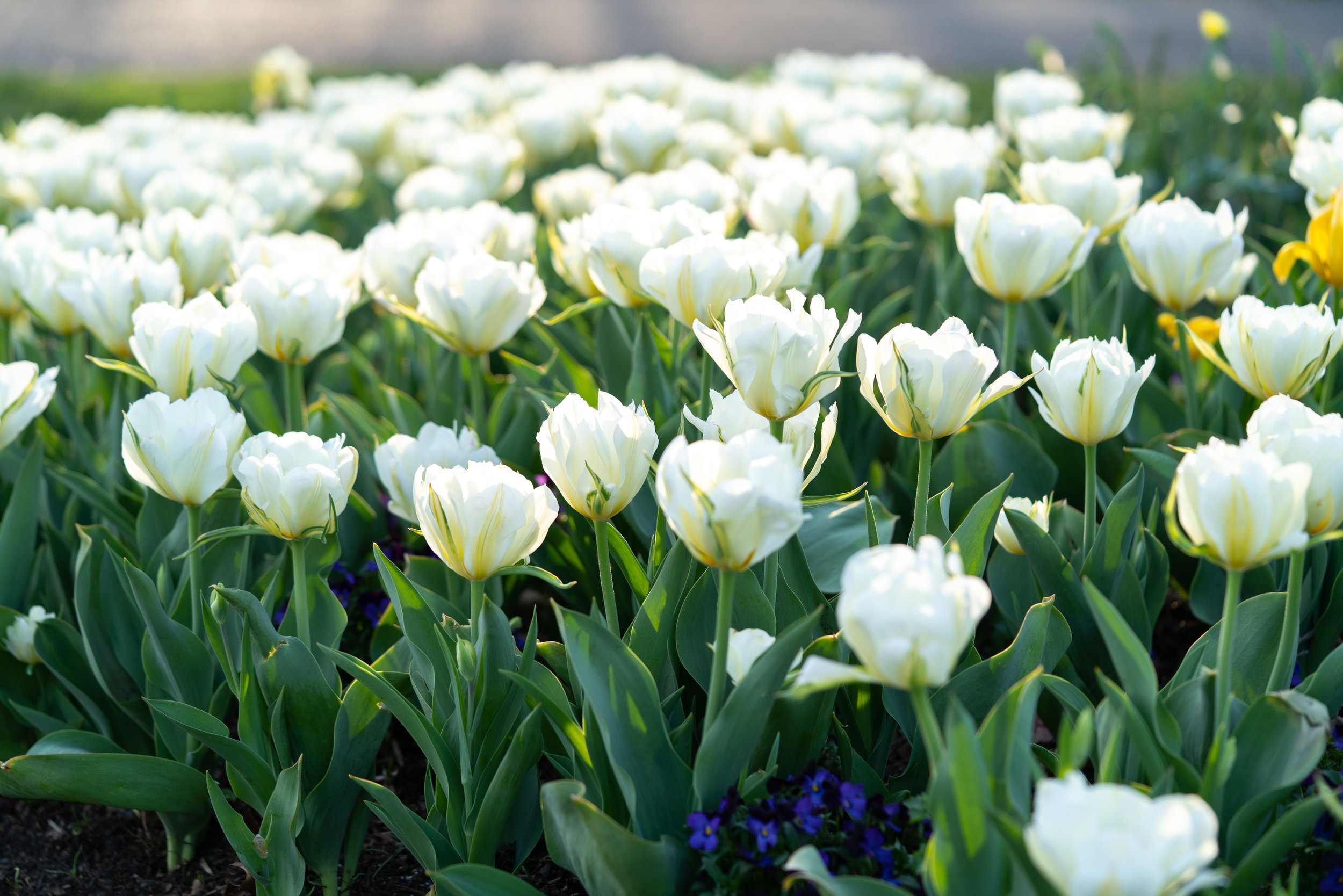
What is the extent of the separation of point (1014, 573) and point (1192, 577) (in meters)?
0.34

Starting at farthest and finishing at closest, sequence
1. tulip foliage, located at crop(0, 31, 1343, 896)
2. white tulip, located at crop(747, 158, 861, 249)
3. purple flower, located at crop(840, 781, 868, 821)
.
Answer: white tulip, located at crop(747, 158, 861, 249) → purple flower, located at crop(840, 781, 868, 821) → tulip foliage, located at crop(0, 31, 1343, 896)

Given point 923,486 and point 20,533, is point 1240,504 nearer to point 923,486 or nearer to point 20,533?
point 923,486

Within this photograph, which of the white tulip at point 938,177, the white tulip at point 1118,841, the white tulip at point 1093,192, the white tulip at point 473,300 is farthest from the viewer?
the white tulip at point 938,177

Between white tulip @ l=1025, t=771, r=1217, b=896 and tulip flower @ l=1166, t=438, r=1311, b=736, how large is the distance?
25cm

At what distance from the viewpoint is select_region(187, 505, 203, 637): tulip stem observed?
1.52 m

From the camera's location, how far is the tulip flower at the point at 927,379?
1.23 meters

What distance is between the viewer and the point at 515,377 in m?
2.14

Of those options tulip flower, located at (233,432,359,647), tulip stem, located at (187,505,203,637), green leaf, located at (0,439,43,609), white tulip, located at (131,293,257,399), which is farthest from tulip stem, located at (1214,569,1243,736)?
green leaf, located at (0,439,43,609)

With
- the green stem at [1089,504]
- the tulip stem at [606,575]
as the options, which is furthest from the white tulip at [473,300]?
the green stem at [1089,504]

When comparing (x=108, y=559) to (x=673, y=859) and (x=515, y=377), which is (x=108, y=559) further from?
(x=673, y=859)

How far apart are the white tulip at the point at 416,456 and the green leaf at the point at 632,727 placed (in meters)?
0.40

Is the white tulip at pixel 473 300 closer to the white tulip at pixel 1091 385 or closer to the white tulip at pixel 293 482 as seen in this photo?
the white tulip at pixel 293 482

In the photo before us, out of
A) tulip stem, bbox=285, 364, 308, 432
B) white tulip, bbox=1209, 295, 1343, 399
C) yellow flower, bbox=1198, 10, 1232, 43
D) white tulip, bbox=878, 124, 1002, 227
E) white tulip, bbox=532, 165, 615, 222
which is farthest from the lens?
yellow flower, bbox=1198, 10, 1232, 43

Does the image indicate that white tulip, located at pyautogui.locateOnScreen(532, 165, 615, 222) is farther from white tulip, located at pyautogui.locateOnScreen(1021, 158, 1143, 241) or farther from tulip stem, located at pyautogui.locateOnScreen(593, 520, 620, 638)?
tulip stem, located at pyautogui.locateOnScreen(593, 520, 620, 638)
